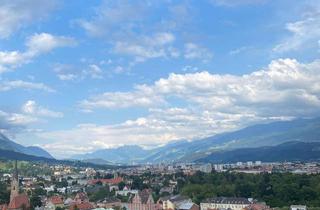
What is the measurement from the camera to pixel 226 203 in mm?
76188

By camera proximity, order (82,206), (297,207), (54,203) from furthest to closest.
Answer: (54,203) → (82,206) → (297,207)

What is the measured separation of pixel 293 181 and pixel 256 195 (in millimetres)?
6003

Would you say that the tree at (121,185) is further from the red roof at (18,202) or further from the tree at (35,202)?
the red roof at (18,202)

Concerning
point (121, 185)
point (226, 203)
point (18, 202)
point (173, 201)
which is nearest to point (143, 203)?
point (173, 201)

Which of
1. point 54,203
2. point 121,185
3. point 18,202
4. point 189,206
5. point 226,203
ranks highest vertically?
point 121,185

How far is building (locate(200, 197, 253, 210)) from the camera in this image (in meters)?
74.6

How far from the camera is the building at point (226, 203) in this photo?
2938 inches

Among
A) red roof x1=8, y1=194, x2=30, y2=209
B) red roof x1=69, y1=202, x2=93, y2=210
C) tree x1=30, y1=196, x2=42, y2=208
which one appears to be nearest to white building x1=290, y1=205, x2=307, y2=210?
red roof x1=69, y1=202, x2=93, y2=210

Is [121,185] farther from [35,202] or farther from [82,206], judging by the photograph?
[82,206]

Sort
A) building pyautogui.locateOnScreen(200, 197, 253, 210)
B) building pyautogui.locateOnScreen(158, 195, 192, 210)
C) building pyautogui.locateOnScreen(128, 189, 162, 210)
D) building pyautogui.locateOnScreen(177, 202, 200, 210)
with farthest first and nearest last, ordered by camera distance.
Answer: building pyautogui.locateOnScreen(128, 189, 162, 210)
building pyautogui.locateOnScreen(158, 195, 192, 210)
building pyautogui.locateOnScreen(200, 197, 253, 210)
building pyautogui.locateOnScreen(177, 202, 200, 210)

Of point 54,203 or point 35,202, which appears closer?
point 35,202

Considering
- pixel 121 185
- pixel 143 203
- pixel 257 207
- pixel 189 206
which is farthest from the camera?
pixel 121 185

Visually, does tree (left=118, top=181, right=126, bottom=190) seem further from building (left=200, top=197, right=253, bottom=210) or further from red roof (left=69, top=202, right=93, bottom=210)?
building (left=200, top=197, right=253, bottom=210)

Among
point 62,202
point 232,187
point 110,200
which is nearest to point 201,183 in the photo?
point 232,187
